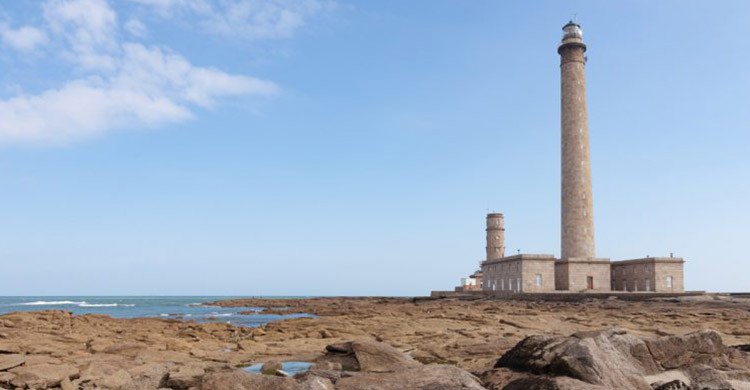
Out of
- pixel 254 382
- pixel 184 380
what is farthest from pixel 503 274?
pixel 254 382

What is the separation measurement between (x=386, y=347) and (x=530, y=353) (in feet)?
8.56

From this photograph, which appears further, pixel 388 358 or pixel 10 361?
pixel 10 361

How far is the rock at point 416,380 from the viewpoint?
7.62 metres

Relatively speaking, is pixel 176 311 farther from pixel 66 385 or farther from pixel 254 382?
pixel 254 382

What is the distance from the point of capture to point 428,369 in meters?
8.28

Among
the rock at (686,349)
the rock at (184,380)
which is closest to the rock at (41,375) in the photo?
the rock at (184,380)

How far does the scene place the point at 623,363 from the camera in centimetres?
902

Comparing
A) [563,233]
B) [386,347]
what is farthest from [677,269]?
[386,347]

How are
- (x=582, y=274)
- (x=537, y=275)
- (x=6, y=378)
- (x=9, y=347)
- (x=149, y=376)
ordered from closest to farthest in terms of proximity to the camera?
(x=149, y=376)
(x=6, y=378)
(x=9, y=347)
(x=537, y=275)
(x=582, y=274)

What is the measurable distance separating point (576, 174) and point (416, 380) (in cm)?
4836

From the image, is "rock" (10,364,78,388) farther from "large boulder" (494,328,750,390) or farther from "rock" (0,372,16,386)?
"large boulder" (494,328,750,390)

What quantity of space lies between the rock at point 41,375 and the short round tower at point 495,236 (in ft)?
204

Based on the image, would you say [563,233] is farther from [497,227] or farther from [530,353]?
[530,353]

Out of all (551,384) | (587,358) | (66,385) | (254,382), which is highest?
(587,358)
